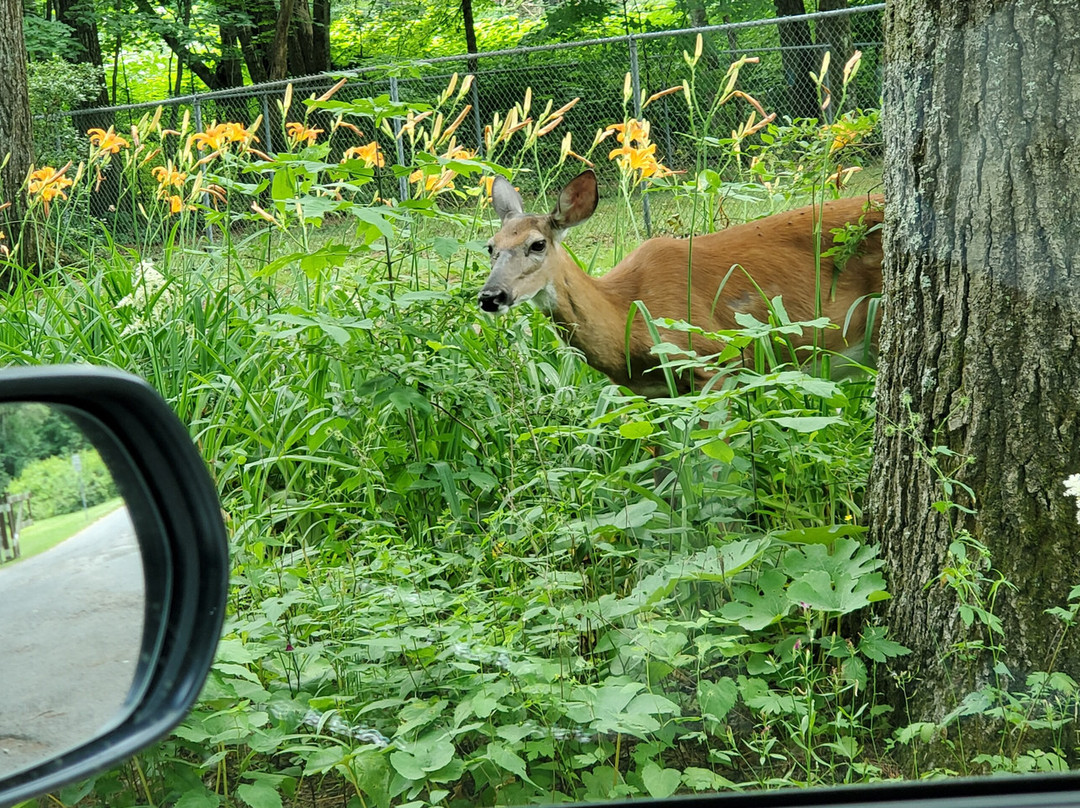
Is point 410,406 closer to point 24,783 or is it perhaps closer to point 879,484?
point 879,484

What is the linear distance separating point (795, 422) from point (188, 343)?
9.49 ft

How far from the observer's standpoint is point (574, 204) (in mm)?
5020

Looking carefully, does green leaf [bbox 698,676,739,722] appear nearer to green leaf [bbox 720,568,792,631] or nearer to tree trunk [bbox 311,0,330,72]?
green leaf [bbox 720,568,792,631]

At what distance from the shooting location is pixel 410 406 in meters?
3.86

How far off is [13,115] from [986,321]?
23.1 ft

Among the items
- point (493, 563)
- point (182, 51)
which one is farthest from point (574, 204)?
point (182, 51)


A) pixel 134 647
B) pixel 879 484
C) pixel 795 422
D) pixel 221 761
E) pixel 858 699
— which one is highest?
pixel 134 647

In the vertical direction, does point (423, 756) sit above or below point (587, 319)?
below

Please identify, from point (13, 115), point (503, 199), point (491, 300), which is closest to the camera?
point (491, 300)

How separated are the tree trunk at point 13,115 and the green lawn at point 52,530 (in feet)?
22.2

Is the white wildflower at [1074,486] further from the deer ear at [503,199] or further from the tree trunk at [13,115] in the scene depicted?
the tree trunk at [13,115]

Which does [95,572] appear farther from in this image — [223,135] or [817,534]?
[223,135]

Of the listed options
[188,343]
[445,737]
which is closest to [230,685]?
[445,737]

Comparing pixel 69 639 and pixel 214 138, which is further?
pixel 214 138
